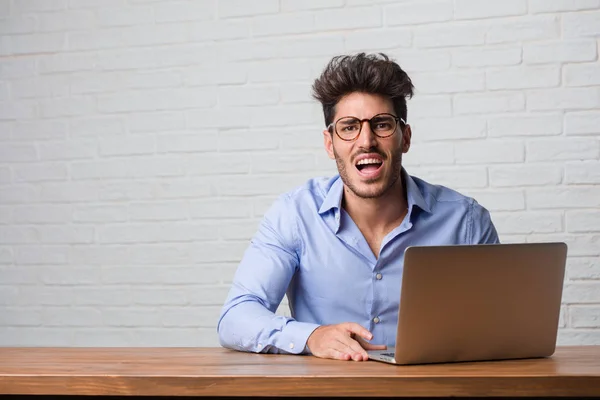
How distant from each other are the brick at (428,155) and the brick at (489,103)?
14 centimetres

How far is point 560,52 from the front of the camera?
10.2 ft

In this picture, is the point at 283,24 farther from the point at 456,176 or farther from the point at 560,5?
the point at 560,5

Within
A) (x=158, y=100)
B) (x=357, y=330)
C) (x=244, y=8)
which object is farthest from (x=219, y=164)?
(x=357, y=330)

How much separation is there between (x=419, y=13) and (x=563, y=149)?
71 cm

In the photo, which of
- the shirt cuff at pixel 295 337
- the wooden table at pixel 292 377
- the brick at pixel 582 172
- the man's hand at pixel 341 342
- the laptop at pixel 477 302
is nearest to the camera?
the wooden table at pixel 292 377

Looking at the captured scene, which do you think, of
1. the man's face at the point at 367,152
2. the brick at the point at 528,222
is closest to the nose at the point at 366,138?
the man's face at the point at 367,152

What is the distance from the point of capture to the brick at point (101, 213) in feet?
11.6

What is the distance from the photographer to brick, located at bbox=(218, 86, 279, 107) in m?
3.38

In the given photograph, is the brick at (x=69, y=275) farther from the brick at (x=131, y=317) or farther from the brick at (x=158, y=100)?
the brick at (x=158, y=100)

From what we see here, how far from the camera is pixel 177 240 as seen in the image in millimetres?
3471

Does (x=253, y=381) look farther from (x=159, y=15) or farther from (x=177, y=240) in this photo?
(x=159, y=15)

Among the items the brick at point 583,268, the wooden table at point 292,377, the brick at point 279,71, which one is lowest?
the brick at point 583,268

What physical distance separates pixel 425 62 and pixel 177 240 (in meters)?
1.17

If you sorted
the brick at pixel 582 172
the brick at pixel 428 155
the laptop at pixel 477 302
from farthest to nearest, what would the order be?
the brick at pixel 428 155 < the brick at pixel 582 172 < the laptop at pixel 477 302
